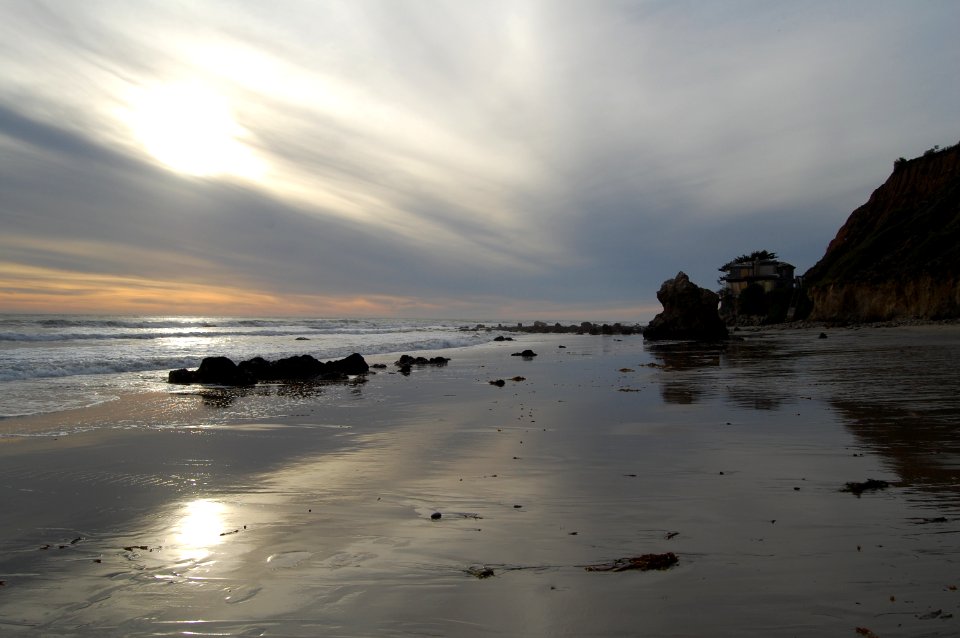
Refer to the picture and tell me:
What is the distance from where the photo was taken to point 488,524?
5090 millimetres

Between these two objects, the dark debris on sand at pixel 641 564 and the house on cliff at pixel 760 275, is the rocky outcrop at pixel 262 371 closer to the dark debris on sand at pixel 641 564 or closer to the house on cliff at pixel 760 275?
the dark debris on sand at pixel 641 564

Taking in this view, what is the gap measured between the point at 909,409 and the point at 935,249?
1895 inches

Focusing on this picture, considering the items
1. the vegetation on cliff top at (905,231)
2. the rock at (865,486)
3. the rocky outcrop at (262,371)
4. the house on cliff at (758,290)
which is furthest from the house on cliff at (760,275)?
the rock at (865,486)

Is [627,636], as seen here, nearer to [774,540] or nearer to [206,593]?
[774,540]

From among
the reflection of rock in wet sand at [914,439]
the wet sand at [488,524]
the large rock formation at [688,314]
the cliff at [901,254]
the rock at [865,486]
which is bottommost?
the wet sand at [488,524]

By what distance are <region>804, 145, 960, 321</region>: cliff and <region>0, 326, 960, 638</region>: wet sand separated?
140 ft

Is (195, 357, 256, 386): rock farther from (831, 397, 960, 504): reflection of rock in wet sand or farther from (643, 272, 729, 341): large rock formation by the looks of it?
(643, 272, 729, 341): large rock formation

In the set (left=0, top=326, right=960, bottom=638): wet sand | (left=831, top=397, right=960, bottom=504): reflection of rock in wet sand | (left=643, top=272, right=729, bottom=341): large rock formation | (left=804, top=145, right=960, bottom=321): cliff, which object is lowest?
(left=0, top=326, right=960, bottom=638): wet sand

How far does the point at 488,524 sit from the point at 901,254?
59.7 m

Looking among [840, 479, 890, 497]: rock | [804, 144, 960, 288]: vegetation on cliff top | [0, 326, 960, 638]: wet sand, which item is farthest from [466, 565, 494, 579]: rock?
[804, 144, 960, 288]: vegetation on cliff top

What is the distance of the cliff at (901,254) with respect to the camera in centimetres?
4447

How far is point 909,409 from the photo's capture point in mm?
10391

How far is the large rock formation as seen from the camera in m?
48.5

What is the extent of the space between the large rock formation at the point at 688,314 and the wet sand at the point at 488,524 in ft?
127
